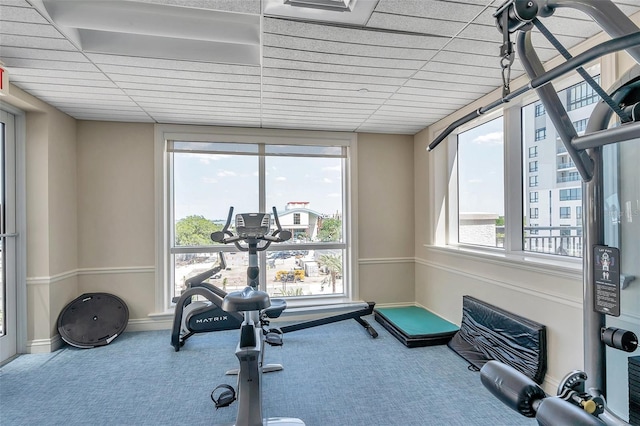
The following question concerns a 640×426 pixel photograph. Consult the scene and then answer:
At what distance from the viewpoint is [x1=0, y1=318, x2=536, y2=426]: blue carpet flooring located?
83.9 inches

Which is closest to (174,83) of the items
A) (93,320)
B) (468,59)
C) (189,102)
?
(189,102)

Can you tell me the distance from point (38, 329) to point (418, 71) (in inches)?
164

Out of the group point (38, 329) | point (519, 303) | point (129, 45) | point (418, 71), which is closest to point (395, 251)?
point (519, 303)

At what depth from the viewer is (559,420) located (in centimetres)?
77

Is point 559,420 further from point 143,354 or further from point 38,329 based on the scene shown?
point 38,329

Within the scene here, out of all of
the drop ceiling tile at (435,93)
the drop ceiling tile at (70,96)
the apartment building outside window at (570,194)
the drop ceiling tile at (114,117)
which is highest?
the drop ceiling tile at (114,117)

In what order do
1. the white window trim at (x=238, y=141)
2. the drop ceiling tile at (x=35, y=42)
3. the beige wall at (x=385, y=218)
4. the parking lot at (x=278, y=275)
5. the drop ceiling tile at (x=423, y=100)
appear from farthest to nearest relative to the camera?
the beige wall at (x=385, y=218) < the parking lot at (x=278, y=275) < the white window trim at (x=238, y=141) < the drop ceiling tile at (x=423, y=100) < the drop ceiling tile at (x=35, y=42)

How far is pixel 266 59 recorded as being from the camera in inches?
88.3

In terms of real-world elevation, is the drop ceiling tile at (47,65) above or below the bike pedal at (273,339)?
above

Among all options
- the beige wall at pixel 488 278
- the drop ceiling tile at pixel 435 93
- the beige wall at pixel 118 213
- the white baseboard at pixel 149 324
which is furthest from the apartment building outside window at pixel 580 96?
the white baseboard at pixel 149 324

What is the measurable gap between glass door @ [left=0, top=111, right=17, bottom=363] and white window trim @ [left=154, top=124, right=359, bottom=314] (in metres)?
1.22

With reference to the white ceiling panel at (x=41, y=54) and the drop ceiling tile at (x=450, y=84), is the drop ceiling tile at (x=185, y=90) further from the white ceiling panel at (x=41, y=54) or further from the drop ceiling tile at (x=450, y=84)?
the drop ceiling tile at (x=450, y=84)

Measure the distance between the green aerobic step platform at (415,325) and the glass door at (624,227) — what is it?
172 centimetres

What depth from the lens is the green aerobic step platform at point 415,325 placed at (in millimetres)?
3252
